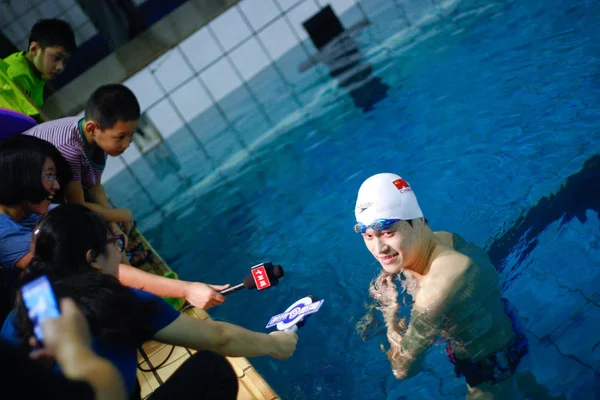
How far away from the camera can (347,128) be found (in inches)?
298

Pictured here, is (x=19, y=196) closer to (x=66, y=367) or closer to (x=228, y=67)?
(x=66, y=367)

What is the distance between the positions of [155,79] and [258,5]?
276 centimetres

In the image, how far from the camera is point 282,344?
273cm

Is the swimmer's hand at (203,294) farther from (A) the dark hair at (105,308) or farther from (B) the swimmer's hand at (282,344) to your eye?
(A) the dark hair at (105,308)

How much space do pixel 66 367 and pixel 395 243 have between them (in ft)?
6.35

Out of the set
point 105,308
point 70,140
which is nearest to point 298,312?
point 105,308

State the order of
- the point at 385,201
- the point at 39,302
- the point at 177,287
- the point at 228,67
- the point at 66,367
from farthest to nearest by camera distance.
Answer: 1. the point at 228,67
2. the point at 177,287
3. the point at 385,201
4. the point at 39,302
5. the point at 66,367

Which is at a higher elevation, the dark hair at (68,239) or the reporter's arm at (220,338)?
the dark hair at (68,239)

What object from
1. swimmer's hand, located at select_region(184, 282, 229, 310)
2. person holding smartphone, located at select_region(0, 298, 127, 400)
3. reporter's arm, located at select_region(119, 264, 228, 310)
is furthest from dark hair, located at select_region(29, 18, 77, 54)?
person holding smartphone, located at select_region(0, 298, 127, 400)

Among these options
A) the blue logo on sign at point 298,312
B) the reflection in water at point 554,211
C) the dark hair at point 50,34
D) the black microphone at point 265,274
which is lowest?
the reflection in water at point 554,211

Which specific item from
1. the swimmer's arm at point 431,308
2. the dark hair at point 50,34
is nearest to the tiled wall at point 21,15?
the dark hair at point 50,34

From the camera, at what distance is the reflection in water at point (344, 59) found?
8383 millimetres

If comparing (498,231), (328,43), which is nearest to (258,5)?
(328,43)

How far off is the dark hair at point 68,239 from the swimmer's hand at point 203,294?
104 cm
